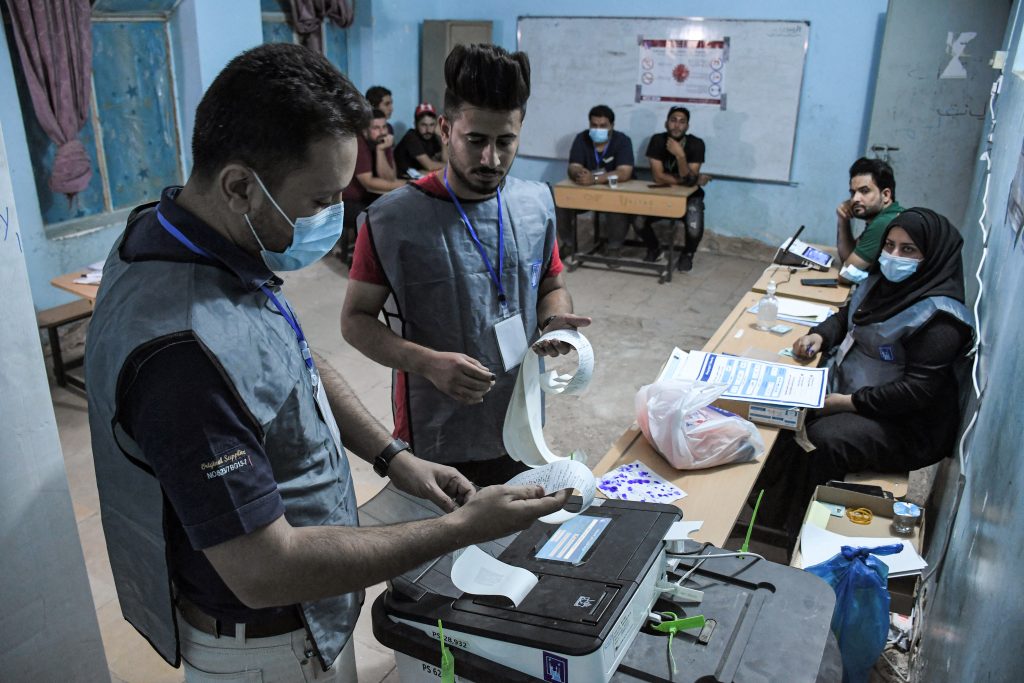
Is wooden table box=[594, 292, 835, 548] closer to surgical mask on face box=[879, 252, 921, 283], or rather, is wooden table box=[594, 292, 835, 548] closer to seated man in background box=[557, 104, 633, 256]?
surgical mask on face box=[879, 252, 921, 283]

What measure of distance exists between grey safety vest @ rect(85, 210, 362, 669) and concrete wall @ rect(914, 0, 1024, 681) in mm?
1036

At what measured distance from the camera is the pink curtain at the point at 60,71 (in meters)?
4.39

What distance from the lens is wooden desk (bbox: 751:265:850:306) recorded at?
383 centimetres

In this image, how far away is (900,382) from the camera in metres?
2.71

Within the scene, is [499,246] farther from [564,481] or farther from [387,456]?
[564,481]

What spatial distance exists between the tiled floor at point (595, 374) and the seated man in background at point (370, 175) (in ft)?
1.46

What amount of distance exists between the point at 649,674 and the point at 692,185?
5.90 metres

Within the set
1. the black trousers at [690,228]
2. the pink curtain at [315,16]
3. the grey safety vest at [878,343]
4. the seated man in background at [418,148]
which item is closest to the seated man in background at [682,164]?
the black trousers at [690,228]

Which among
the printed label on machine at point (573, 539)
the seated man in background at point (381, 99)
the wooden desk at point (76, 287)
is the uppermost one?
the seated man in background at point (381, 99)

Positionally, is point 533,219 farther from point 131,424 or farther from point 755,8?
point 755,8

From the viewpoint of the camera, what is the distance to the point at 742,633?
4.12ft

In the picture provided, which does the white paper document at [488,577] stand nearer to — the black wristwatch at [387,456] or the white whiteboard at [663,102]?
the black wristwatch at [387,456]

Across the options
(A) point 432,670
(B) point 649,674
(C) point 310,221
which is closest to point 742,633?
(B) point 649,674

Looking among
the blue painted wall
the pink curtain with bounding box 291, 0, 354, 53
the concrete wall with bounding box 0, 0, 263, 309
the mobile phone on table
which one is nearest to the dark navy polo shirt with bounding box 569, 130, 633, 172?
the blue painted wall
